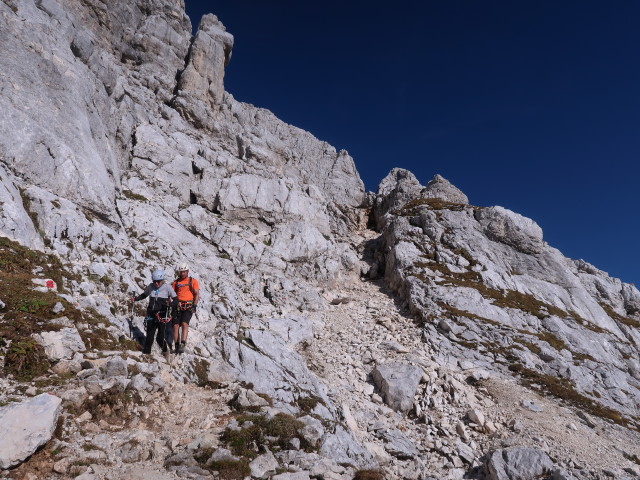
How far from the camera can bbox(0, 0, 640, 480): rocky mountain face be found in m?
7.75

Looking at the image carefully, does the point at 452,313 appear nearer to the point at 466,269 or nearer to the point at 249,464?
the point at 466,269

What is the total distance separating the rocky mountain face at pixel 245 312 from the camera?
305 inches

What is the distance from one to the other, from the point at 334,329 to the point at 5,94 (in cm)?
2404

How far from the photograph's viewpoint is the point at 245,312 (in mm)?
22031

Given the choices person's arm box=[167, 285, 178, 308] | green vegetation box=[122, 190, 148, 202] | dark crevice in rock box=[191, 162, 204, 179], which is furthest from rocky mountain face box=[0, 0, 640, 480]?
person's arm box=[167, 285, 178, 308]

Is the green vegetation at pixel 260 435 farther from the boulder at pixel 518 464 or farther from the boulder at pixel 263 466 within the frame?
the boulder at pixel 518 464

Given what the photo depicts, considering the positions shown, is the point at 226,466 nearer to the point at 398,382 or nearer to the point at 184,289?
the point at 184,289

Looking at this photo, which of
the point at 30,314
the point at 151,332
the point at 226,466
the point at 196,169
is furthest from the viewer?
the point at 196,169

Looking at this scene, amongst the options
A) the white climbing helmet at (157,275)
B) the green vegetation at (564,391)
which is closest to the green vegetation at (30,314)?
the white climbing helmet at (157,275)

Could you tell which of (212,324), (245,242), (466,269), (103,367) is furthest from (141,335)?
(466,269)

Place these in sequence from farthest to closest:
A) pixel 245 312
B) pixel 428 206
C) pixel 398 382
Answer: pixel 428 206 → pixel 245 312 → pixel 398 382

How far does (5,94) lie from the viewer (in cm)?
1753

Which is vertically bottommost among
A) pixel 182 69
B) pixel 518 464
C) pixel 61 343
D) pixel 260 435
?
pixel 518 464

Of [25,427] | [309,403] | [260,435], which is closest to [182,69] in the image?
[309,403]
